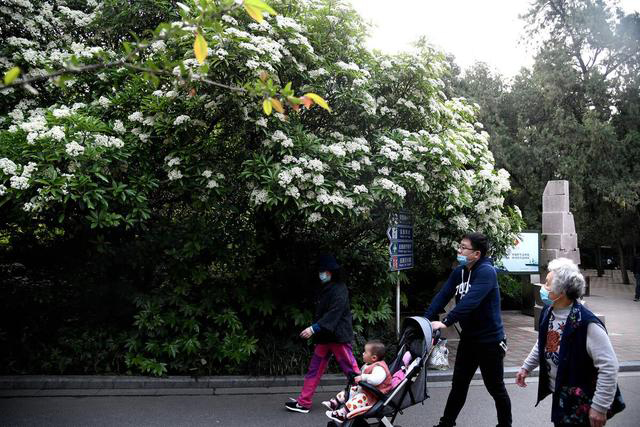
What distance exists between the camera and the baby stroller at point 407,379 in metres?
4.39

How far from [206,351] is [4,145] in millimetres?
3703

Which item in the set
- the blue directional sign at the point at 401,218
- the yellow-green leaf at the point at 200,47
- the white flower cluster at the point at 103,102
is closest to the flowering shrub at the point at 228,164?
the white flower cluster at the point at 103,102

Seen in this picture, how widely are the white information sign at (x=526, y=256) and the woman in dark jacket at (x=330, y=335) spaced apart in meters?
8.20

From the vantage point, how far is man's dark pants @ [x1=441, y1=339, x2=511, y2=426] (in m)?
4.54

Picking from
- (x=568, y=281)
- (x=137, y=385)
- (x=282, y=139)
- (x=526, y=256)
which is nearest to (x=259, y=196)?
(x=282, y=139)

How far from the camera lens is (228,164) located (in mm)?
7039

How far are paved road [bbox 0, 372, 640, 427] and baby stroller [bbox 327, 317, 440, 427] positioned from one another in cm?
121

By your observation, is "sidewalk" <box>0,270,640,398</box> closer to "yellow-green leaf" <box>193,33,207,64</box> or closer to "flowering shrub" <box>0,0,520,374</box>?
"flowering shrub" <box>0,0,520,374</box>

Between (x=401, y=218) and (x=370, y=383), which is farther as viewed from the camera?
(x=401, y=218)

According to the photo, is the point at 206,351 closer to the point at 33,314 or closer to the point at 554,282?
the point at 33,314

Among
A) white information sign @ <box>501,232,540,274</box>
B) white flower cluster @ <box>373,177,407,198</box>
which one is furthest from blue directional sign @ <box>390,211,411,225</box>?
white information sign @ <box>501,232,540,274</box>

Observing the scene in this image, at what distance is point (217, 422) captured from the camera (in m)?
5.55

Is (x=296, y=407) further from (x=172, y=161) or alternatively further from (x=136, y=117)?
(x=136, y=117)

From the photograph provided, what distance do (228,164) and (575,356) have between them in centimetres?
504
